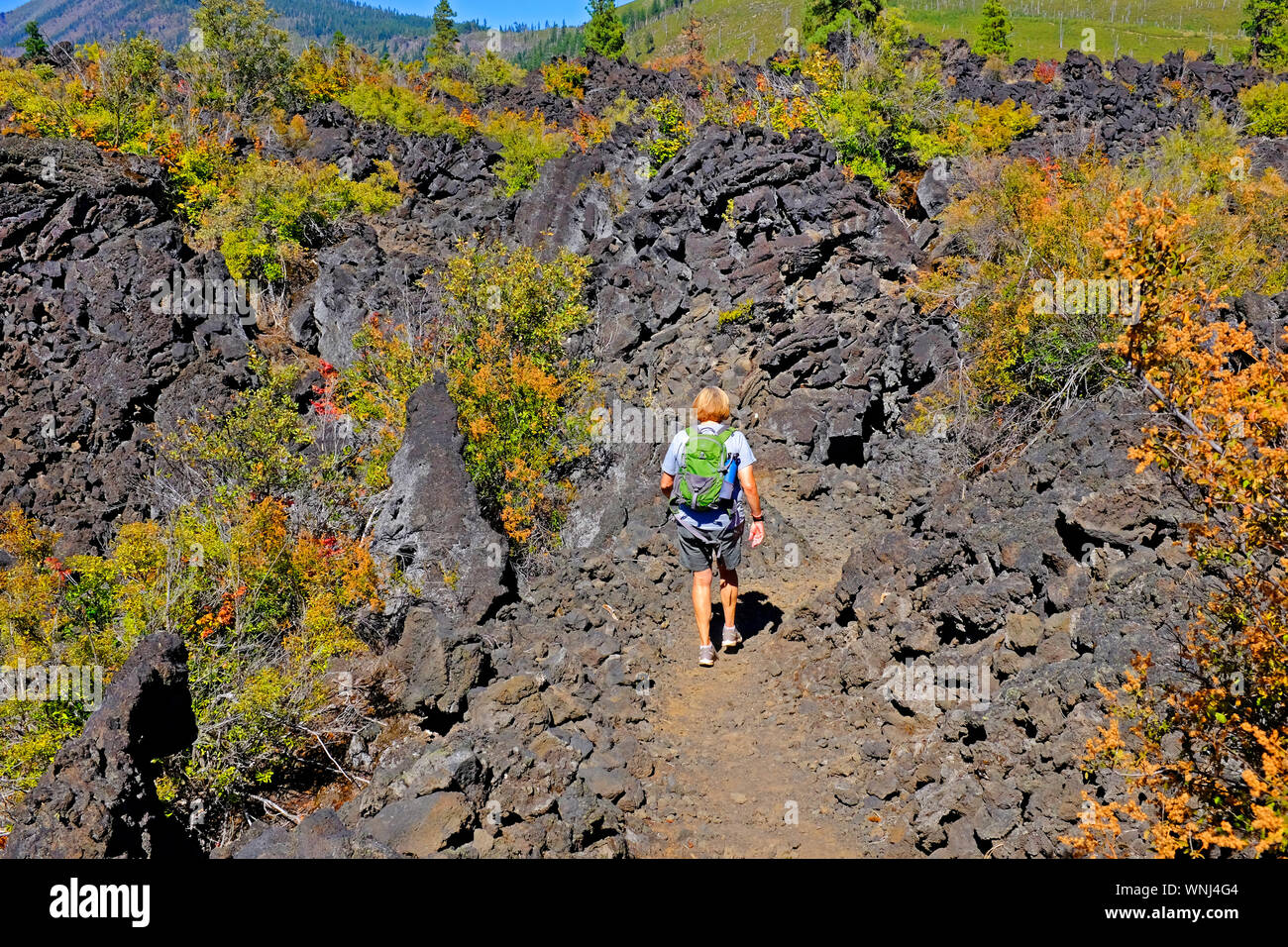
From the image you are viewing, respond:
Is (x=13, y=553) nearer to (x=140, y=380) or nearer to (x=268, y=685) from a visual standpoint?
(x=140, y=380)

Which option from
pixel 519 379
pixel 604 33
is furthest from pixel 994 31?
pixel 519 379

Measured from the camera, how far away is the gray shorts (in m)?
6.42

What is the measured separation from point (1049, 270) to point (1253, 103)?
17.5 meters

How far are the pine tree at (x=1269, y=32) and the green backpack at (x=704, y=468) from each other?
1247 inches

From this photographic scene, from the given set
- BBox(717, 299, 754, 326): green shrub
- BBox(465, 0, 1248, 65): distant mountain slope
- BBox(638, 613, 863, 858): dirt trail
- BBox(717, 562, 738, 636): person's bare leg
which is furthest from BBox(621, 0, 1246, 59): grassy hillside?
BBox(638, 613, 863, 858): dirt trail

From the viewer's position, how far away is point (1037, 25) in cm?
9250

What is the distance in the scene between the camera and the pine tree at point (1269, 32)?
3078 centimetres

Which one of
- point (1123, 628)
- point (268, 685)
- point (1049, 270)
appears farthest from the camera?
point (1049, 270)

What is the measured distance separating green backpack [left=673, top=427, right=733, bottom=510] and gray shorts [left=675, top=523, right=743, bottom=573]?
353 millimetres

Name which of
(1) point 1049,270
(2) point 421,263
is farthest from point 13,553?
(1) point 1049,270

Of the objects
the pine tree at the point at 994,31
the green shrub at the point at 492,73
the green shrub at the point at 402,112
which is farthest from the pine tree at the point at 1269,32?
the green shrub at the point at 492,73

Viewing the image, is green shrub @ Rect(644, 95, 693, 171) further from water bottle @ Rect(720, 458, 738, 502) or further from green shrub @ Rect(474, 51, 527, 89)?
green shrub @ Rect(474, 51, 527, 89)

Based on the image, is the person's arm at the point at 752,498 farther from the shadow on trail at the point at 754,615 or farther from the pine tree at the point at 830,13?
the pine tree at the point at 830,13
